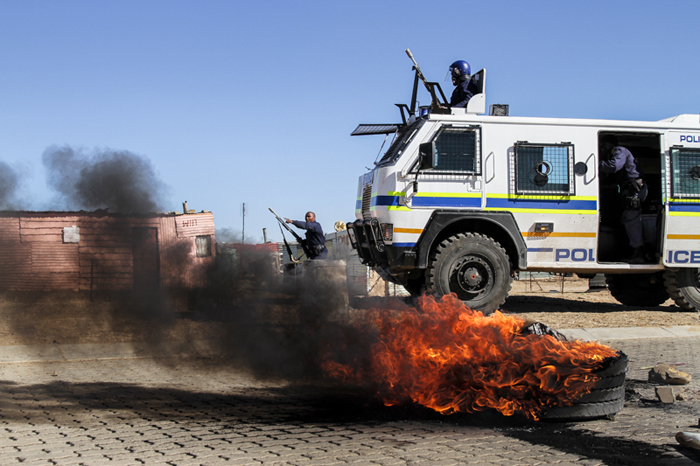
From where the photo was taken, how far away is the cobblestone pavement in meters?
3.57

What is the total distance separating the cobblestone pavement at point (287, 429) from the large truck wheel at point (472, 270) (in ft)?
8.84

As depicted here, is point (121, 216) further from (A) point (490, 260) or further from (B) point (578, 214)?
(B) point (578, 214)

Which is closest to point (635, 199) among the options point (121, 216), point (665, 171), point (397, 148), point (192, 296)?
point (665, 171)

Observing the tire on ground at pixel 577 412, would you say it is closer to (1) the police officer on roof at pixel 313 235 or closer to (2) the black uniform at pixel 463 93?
(2) the black uniform at pixel 463 93

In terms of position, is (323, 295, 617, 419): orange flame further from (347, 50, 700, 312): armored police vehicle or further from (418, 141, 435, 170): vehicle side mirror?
(418, 141, 435, 170): vehicle side mirror

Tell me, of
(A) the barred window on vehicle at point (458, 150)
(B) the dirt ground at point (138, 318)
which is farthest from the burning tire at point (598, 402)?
(A) the barred window on vehicle at point (458, 150)

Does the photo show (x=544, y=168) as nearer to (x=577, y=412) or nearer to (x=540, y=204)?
(x=540, y=204)

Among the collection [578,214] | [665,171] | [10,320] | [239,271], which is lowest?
[10,320]

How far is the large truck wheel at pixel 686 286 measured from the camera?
9578mm

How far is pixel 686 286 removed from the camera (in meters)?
9.59

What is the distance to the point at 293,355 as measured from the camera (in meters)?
6.58

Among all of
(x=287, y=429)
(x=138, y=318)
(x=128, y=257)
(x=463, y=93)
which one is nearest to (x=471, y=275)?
(x=463, y=93)

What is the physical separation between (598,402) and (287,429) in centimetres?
242

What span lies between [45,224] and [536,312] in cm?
1515
